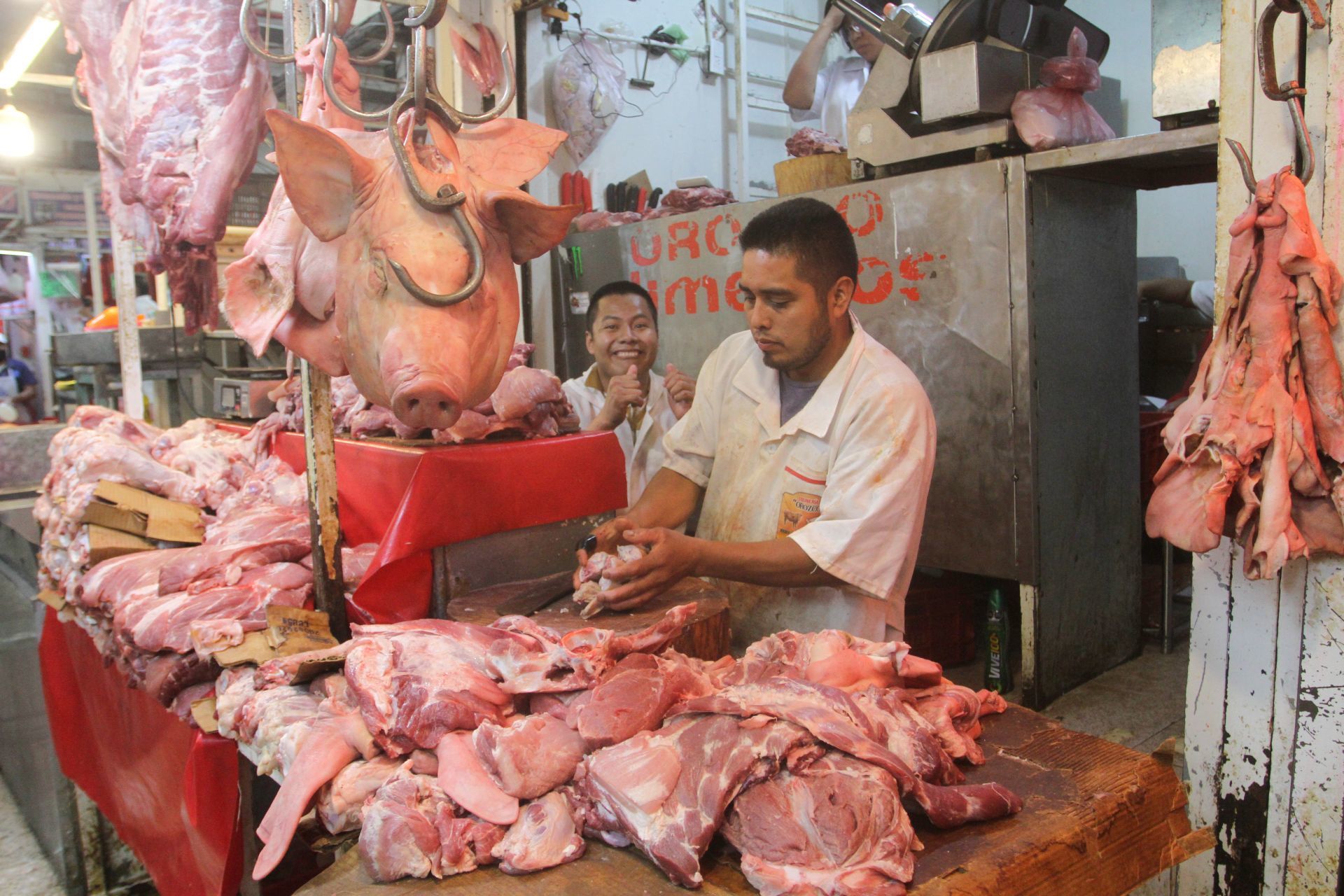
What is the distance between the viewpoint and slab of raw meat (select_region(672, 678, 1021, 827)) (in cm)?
133

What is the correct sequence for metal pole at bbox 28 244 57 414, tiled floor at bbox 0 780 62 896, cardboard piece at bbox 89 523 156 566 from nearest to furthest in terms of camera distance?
1. cardboard piece at bbox 89 523 156 566
2. tiled floor at bbox 0 780 62 896
3. metal pole at bbox 28 244 57 414

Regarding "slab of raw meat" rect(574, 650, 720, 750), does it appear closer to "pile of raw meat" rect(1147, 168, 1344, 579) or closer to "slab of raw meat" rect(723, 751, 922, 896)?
"slab of raw meat" rect(723, 751, 922, 896)

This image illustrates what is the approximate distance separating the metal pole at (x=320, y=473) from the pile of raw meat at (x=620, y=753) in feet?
1.37

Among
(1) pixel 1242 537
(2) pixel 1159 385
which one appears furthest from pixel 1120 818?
(2) pixel 1159 385

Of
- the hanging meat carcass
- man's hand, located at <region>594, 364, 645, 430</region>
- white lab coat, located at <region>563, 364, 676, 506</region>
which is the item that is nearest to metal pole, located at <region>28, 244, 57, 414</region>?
white lab coat, located at <region>563, 364, 676, 506</region>

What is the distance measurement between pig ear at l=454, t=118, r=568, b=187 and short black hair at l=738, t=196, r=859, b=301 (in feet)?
3.54

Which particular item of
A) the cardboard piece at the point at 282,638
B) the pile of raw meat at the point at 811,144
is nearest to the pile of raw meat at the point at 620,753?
the cardboard piece at the point at 282,638

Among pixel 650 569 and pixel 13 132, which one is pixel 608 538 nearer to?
→ pixel 650 569

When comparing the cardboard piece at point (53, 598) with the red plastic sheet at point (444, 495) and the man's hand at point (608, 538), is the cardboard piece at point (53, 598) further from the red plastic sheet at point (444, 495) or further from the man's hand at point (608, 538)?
the man's hand at point (608, 538)

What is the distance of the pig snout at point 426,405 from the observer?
1605mm

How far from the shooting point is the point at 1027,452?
432cm

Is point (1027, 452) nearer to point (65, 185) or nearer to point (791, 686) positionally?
point (791, 686)

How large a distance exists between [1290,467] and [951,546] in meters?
2.53

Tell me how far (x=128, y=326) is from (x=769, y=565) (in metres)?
3.75
